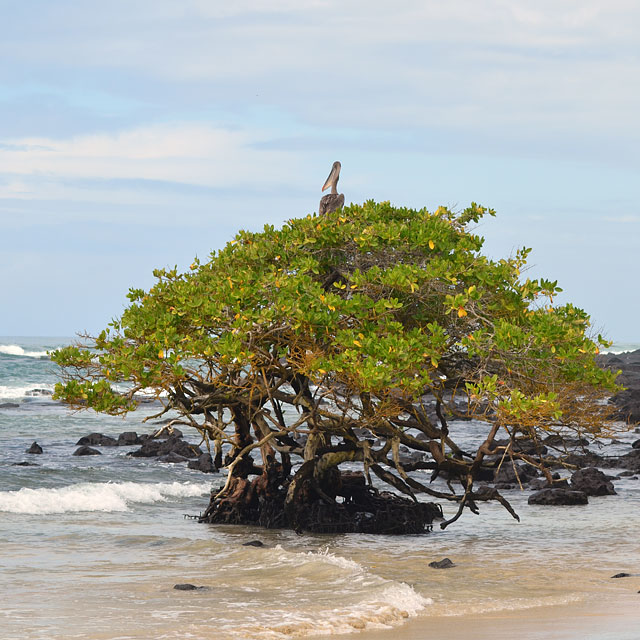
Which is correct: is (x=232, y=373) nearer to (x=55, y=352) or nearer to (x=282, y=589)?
(x=55, y=352)

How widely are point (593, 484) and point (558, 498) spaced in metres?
1.91

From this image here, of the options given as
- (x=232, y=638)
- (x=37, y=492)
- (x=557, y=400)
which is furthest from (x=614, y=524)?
A: (x=37, y=492)

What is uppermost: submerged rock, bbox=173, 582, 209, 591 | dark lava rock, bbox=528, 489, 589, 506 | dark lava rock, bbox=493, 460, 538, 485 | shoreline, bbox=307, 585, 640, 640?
dark lava rock, bbox=493, 460, 538, 485

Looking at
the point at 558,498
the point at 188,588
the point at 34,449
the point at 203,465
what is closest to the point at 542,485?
the point at 558,498

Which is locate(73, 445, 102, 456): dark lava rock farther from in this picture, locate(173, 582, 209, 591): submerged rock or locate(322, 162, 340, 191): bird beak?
locate(173, 582, 209, 591): submerged rock

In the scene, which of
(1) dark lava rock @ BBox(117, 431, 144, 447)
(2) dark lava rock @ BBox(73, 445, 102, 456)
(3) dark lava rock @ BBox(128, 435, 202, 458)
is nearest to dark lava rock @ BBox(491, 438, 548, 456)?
(3) dark lava rock @ BBox(128, 435, 202, 458)

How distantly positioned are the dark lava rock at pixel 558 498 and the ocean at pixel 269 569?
26 cm

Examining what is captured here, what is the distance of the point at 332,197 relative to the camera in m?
15.9

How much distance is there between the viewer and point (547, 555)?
48.6 ft

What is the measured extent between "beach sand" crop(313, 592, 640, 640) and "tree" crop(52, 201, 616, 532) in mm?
2901

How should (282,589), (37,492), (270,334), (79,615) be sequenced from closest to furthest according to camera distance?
(79,615), (282,589), (270,334), (37,492)

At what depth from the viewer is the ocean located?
35.2 ft

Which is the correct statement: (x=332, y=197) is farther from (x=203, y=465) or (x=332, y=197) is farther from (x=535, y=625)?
(x=203, y=465)

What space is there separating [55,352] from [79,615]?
516cm
